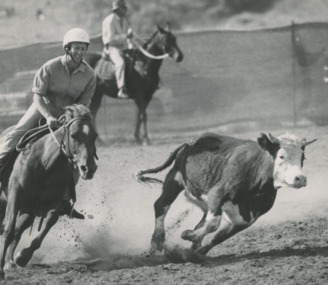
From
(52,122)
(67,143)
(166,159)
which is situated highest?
(52,122)

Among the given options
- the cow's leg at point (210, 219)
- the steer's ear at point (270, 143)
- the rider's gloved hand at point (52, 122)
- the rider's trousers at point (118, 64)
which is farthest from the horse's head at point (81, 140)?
the rider's trousers at point (118, 64)

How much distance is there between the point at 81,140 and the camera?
267 inches

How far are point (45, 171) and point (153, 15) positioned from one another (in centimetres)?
2701

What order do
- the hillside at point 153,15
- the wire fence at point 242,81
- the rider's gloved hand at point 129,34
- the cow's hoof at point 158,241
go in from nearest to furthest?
the cow's hoof at point 158,241, the rider's gloved hand at point 129,34, the wire fence at point 242,81, the hillside at point 153,15

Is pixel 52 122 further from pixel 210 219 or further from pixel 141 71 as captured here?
pixel 141 71

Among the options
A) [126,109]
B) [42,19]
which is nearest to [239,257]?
[126,109]

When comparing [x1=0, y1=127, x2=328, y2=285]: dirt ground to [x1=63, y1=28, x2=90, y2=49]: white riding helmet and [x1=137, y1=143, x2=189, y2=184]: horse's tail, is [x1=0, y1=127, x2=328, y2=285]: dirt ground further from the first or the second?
[x1=63, y1=28, x2=90, y2=49]: white riding helmet

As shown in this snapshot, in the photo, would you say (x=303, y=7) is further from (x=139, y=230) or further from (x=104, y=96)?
(x=139, y=230)

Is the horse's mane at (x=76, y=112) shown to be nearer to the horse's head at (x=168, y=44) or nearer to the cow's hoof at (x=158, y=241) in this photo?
the cow's hoof at (x=158, y=241)

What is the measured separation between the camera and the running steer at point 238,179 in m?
7.17

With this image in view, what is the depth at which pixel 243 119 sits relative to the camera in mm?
17234

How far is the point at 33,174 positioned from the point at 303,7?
27.2 metres

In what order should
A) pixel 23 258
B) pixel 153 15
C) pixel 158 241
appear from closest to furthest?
pixel 23 258, pixel 158 241, pixel 153 15

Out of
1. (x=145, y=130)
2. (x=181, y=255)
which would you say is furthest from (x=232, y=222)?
(x=145, y=130)
